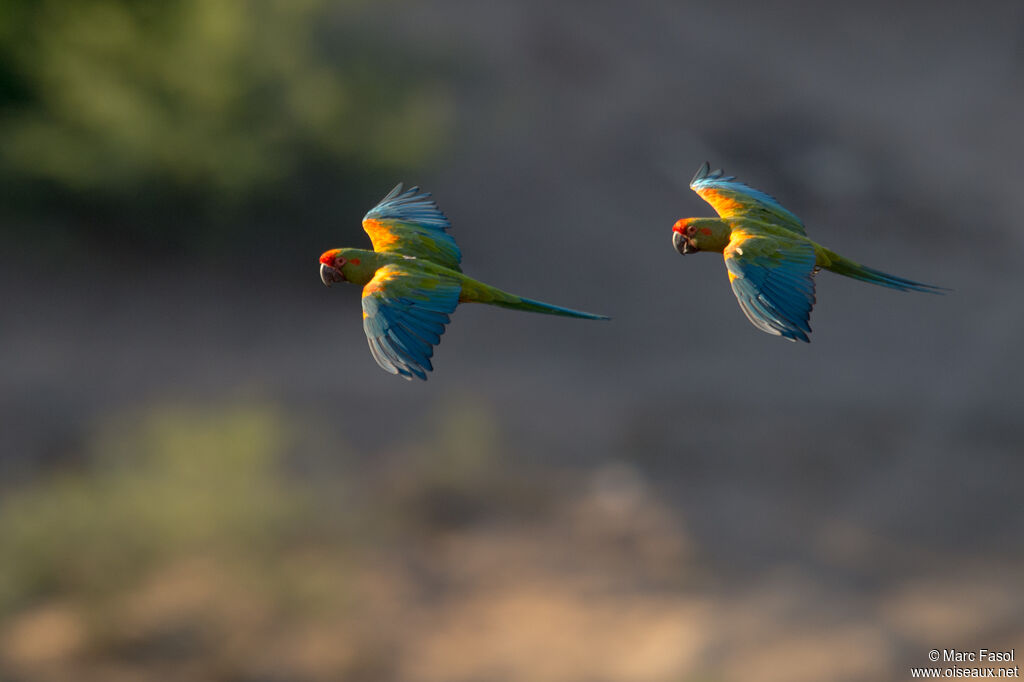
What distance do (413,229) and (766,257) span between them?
104 inches

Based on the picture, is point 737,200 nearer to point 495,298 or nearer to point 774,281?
point 774,281

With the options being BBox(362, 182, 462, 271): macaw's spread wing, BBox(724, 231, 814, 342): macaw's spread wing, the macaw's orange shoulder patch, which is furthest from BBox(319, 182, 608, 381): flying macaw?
the macaw's orange shoulder patch

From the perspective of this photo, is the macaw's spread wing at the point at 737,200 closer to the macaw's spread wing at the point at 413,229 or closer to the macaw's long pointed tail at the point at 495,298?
the macaw's long pointed tail at the point at 495,298

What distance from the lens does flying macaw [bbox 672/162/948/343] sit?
7535 millimetres

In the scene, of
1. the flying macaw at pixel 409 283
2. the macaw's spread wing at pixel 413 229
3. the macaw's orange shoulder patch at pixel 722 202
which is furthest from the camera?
the macaw's orange shoulder patch at pixel 722 202

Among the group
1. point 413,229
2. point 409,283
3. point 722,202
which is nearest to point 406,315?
point 409,283

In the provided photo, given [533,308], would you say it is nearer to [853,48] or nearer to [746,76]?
[746,76]

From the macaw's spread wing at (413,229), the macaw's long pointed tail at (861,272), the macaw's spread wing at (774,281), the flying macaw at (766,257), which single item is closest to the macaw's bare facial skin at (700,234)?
the flying macaw at (766,257)

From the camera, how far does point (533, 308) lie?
7.86 meters

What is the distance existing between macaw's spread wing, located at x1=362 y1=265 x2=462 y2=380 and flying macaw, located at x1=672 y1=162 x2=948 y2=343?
6.21ft

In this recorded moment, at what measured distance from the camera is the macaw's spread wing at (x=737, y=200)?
8.52 m

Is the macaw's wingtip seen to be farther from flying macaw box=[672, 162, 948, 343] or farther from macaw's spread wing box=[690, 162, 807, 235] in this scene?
flying macaw box=[672, 162, 948, 343]

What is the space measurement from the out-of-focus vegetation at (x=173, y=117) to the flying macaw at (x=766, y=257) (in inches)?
278

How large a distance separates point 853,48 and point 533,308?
12.4m
